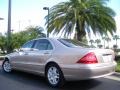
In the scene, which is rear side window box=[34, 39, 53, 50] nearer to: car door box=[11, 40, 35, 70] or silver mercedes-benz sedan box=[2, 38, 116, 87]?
silver mercedes-benz sedan box=[2, 38, 116, 87]

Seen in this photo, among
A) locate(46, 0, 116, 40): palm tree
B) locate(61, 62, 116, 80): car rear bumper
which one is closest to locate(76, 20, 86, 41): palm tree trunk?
locate(46, 0, 116, 40): palm tree

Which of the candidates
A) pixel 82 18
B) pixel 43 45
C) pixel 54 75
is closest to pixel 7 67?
pixel 43 45

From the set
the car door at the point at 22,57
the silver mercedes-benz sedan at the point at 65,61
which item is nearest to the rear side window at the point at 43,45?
the silver mercedes-benz sedan at the point at 65,61

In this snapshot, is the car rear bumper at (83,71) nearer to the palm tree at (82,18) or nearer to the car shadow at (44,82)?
the car shadow at (44,82)

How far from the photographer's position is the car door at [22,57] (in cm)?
895

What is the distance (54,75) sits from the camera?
756 centimetres

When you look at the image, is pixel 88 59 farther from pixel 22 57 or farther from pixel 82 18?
pixel 82 18

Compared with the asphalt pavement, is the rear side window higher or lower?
higher

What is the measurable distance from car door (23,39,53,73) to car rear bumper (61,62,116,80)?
918 mm

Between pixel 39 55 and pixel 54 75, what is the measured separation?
0.95m

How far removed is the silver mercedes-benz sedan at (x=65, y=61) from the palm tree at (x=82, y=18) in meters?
9.45

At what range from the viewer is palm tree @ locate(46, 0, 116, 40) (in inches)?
707

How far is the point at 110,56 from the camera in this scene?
7559 mm

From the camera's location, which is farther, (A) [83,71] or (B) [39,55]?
(B) [39,55]
